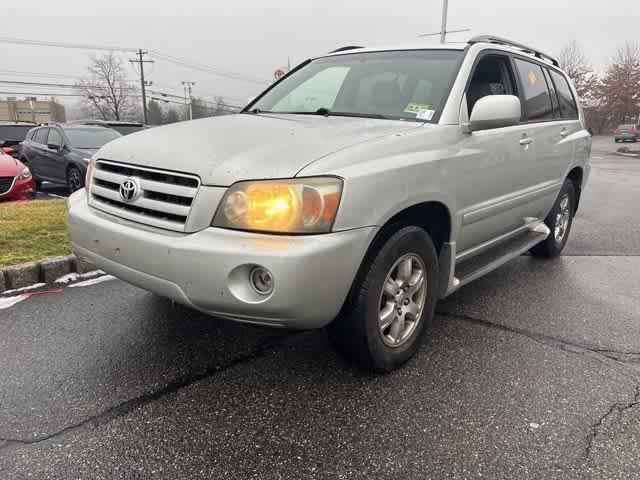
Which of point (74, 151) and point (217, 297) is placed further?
point (74, 151)

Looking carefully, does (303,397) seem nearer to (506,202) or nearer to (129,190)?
(129,190)

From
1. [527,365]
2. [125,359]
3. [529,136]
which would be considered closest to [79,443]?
[125,359]

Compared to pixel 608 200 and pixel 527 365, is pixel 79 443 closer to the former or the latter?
pixel 527 365

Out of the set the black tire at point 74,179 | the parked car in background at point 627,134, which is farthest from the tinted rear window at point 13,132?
the parked car in background at point 627,134

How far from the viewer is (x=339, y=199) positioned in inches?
86.6

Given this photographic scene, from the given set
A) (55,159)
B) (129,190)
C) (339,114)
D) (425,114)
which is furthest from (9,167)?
(425,114)

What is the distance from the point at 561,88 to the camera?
4.89 meters

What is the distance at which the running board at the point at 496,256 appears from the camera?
10.6 ft

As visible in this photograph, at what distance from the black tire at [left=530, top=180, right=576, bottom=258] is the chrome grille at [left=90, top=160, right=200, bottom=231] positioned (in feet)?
12.3

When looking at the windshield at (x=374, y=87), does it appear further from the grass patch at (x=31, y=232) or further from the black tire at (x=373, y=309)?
the grass patch at (x=31, y=232)

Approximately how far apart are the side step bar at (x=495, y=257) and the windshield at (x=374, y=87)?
3.39ft

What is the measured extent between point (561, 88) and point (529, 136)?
1493 millimetres

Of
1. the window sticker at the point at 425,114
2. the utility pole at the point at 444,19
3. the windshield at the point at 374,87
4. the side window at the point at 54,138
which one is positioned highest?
the utility pole at the point at 444,19

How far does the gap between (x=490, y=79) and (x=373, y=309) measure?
2.09 m
